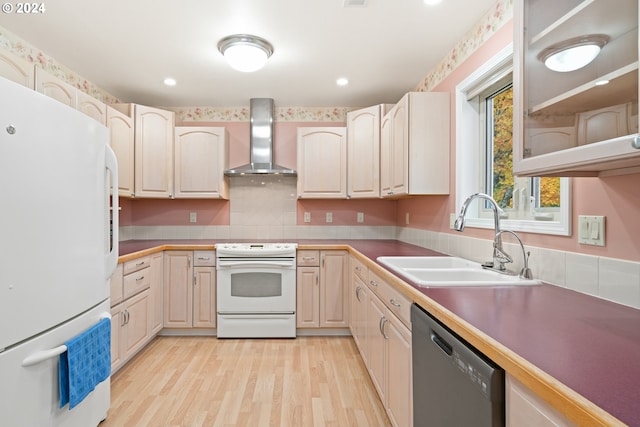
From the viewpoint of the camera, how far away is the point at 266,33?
2.20 m

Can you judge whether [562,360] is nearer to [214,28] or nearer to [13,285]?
[13,285]

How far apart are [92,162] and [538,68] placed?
1.89 metres

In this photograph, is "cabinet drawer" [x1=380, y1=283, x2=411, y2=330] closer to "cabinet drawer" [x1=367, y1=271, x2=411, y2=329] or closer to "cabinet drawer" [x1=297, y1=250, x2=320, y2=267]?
"cabinet drawer" [x1=367, y1=271, x2=411, y2=329]

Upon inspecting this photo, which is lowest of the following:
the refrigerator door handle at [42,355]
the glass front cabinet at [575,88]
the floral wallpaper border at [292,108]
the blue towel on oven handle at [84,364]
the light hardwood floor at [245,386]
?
the light hardwood floor at [245,386]

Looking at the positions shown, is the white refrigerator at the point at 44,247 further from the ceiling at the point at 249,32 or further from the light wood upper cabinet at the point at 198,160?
the light wood upper cabinet at the point at 198,160

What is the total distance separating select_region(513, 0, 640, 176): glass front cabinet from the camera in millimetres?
826

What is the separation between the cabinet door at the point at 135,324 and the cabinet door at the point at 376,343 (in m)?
1.78

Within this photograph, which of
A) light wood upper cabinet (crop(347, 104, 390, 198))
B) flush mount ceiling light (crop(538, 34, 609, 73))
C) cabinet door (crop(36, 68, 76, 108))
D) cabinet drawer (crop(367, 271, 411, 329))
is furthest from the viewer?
light wood upper cabinet (crop(347, 104, 390, 198))

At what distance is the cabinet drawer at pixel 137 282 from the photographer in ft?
7.98

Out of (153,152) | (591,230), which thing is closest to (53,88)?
(153,152)

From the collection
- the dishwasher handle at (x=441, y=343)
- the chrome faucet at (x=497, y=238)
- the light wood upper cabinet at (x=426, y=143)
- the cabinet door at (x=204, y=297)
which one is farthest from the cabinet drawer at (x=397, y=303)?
the cabinet door at (x=204, y=297)

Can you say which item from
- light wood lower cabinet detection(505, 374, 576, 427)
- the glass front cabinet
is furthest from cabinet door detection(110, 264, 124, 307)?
the glass front cabinet

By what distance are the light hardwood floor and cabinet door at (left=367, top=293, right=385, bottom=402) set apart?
0.18m

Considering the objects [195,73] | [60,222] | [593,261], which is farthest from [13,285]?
[195,73]
